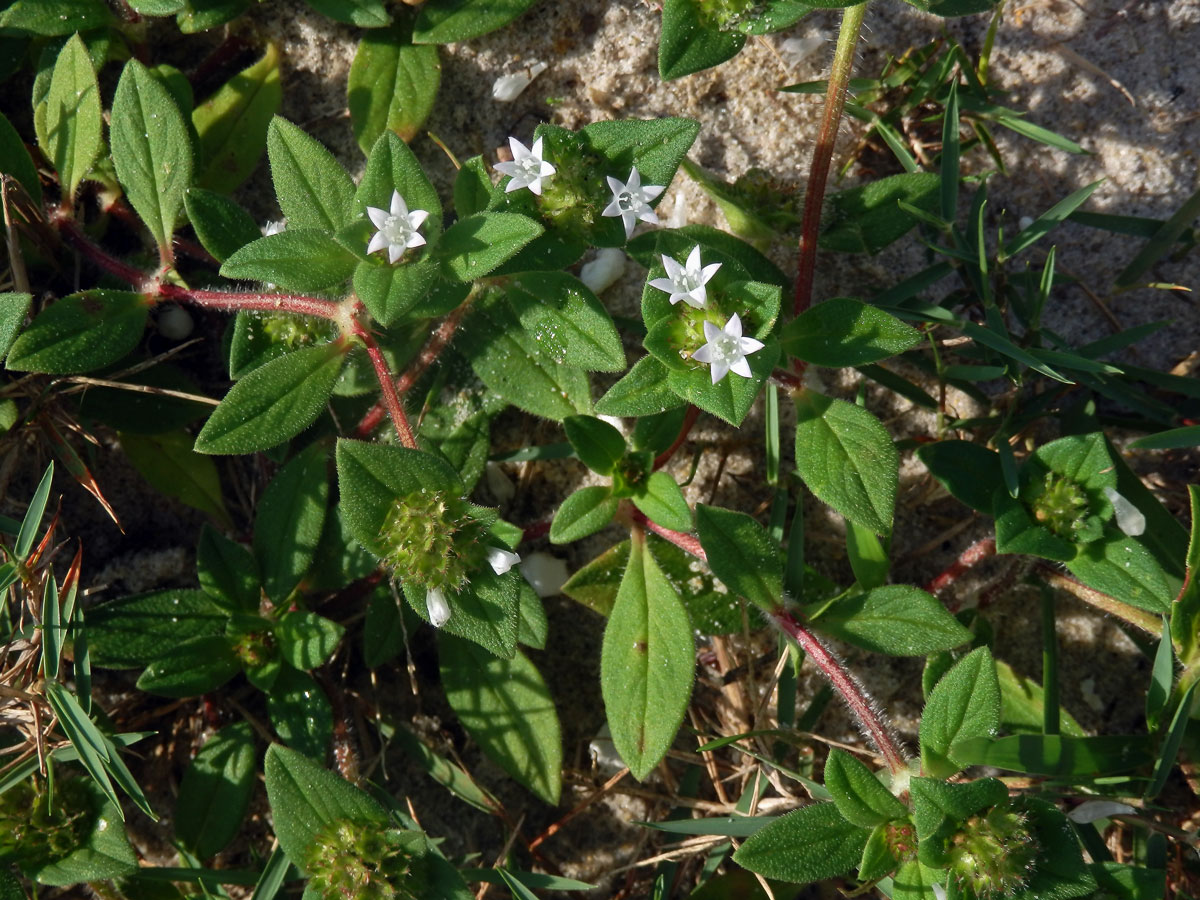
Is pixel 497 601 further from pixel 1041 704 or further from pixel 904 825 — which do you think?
pixel 1041 704

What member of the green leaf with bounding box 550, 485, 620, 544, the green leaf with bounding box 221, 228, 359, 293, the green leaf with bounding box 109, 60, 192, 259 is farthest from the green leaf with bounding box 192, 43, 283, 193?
the green leaf with bounding box 550, 485, 620, 544

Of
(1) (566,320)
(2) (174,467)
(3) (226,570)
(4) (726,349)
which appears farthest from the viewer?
(2) (174,467)

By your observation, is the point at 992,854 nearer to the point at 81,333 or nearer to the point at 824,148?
the point at 824,148

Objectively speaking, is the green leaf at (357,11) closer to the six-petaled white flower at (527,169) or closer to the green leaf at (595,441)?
the six-petaled white flower at (527,169)

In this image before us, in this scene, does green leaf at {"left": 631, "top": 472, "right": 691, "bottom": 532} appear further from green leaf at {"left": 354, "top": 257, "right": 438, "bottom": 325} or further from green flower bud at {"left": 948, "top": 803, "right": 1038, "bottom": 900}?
green flower bud at {"left": 948, "top": 803, "right": 1038, "bottom": 900}

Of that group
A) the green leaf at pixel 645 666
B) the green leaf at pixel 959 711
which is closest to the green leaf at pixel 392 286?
the green leaf at pixel 645 666

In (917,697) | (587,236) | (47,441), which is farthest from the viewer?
(917,697)

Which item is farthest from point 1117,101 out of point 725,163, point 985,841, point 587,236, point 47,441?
point 47,441

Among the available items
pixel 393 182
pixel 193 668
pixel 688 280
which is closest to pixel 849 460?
pixel 688 280
